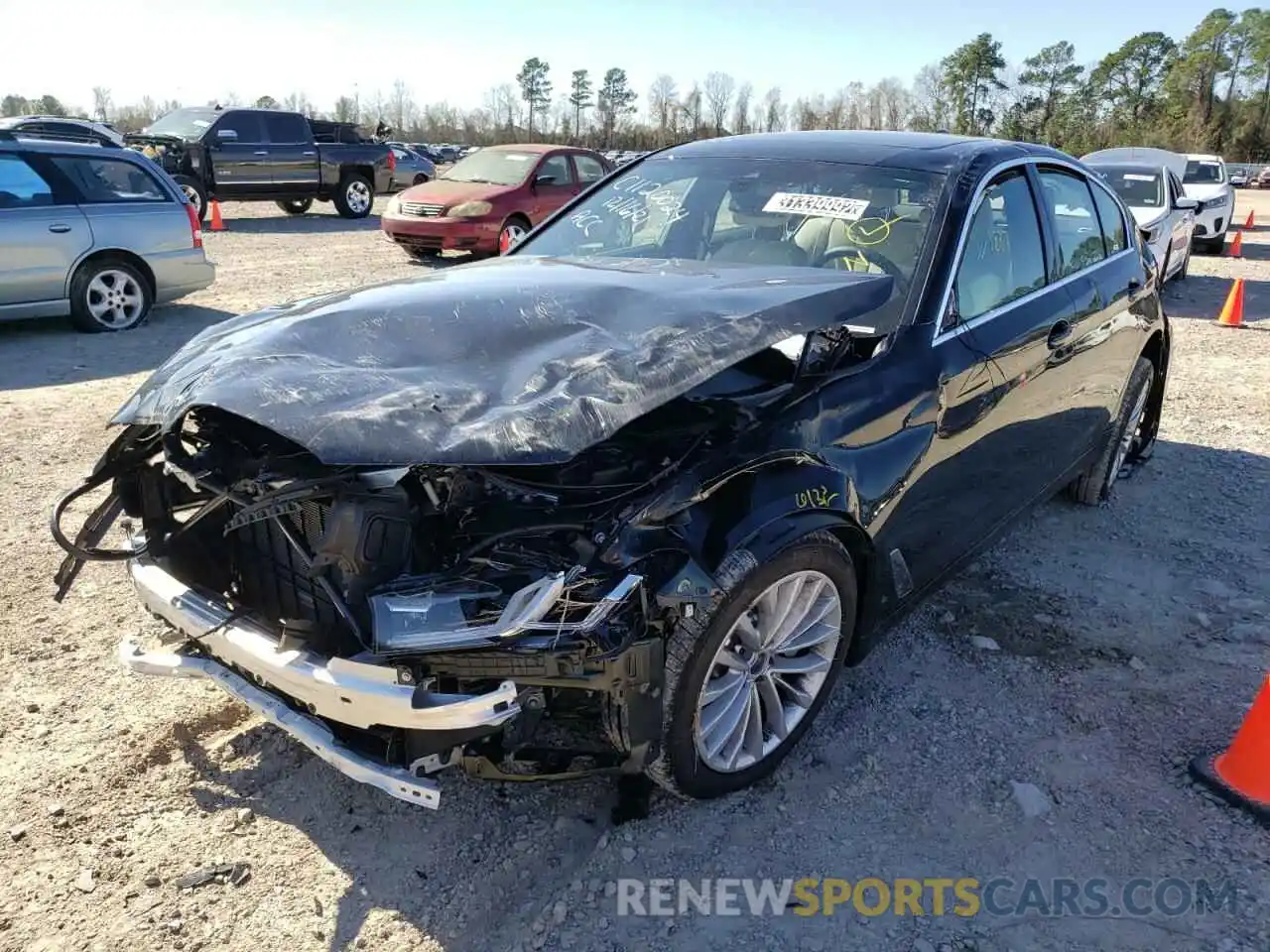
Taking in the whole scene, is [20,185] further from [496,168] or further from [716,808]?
[716,808]

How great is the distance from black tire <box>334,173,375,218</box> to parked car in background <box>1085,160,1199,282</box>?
13.6m

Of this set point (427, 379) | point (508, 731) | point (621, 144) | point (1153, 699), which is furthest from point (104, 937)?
point (621, 144)

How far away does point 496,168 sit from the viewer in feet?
45.4

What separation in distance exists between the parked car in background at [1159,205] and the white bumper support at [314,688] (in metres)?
10.9

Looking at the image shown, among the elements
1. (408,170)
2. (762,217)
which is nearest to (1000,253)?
(762,217)

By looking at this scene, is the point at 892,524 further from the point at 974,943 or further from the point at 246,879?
the point at 246,879

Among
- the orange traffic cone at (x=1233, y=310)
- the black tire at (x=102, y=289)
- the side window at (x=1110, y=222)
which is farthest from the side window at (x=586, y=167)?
the side window at (x=1110, y=222)

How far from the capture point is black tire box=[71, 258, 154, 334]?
8328mm

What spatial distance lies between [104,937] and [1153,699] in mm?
3426

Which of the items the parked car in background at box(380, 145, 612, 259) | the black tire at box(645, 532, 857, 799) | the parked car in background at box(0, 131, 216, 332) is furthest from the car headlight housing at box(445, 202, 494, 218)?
the black tire at box(645, 532, 857, 799)

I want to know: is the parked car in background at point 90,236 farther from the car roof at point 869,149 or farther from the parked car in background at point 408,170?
the parked car in background at point 408,170

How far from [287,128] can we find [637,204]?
15729 millimetres

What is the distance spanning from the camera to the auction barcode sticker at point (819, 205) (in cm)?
356

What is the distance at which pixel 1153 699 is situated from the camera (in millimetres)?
3441
